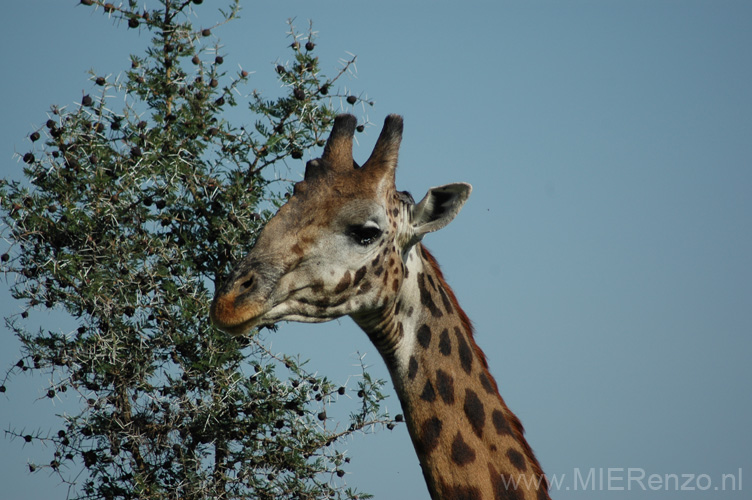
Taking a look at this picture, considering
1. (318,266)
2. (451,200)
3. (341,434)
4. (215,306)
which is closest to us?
(215,306)

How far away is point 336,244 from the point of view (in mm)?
5629

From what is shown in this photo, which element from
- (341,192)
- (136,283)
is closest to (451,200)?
(341,192)

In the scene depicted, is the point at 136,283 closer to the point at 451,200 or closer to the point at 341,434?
→ the point at 341,434

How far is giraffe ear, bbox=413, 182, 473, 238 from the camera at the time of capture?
233 inches

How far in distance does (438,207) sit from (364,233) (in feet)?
2.10

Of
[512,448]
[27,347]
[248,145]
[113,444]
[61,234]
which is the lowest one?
[512,448]

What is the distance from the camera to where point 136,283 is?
25.1 feet

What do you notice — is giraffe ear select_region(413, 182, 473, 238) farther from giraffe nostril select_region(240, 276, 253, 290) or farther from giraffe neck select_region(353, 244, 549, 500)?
giraffe nostril select_region(240, 276, 253, 290)

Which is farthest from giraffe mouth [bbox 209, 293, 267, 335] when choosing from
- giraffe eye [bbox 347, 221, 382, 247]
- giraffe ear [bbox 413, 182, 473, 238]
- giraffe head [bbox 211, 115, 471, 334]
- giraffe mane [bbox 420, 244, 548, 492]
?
giraffe mane [bbox 420, 244, 548, 492]

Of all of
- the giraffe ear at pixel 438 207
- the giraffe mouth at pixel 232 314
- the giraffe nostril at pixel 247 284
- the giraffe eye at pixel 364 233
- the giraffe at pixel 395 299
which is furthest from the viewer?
the giraffe ear at pixel 438 207

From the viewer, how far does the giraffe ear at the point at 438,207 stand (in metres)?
5.93

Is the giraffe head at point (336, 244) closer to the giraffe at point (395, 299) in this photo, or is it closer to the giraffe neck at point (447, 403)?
the giraffe at point (395, 299)

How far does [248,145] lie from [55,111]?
1.76m

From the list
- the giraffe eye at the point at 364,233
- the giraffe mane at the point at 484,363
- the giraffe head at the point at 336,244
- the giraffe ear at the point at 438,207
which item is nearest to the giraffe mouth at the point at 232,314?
the giraffe head at the point at 336,244
